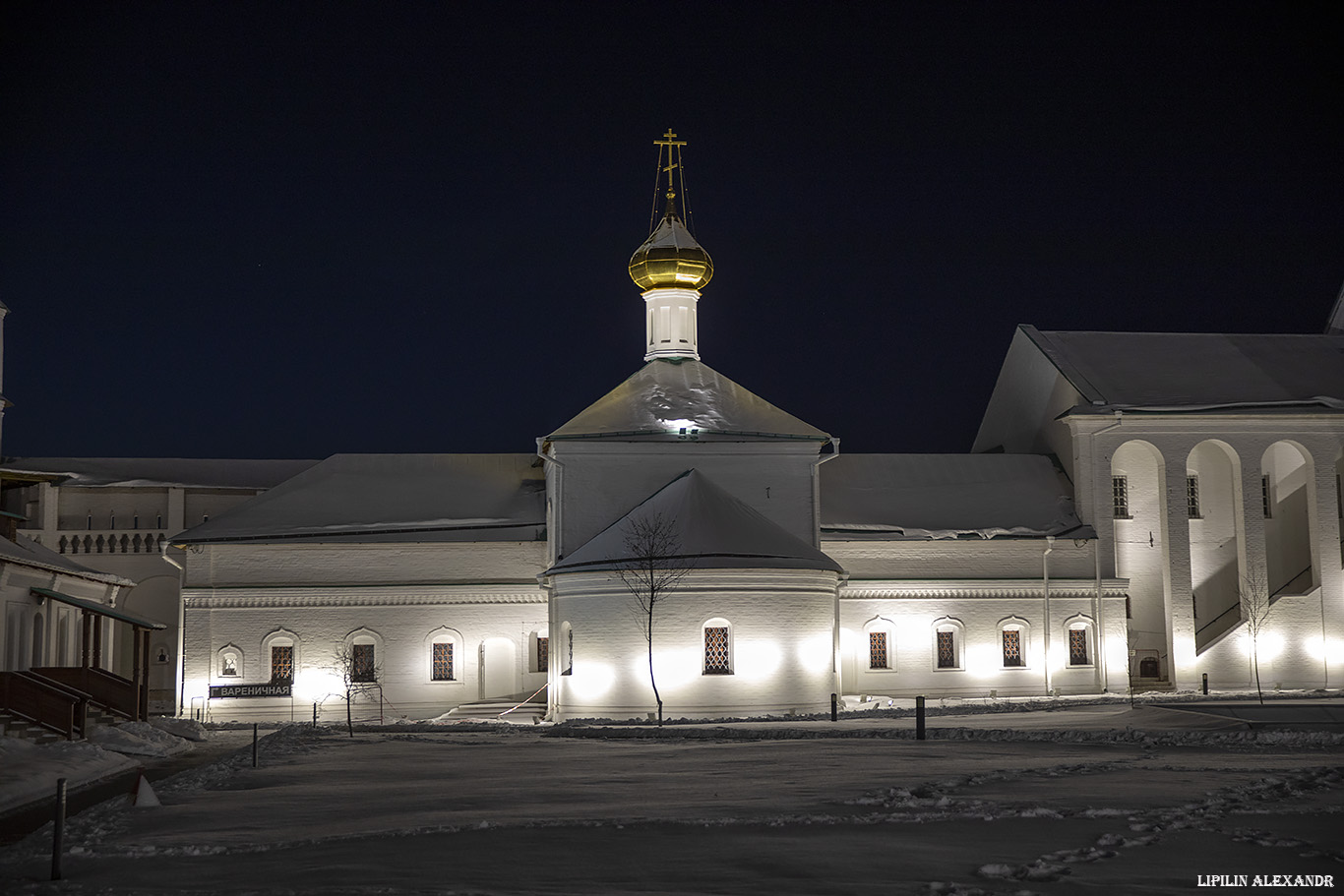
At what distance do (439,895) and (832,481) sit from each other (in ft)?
117

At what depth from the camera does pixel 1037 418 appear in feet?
158

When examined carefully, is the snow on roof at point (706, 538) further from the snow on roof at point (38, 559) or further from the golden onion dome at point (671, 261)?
the snow on roof at point (38, 559)

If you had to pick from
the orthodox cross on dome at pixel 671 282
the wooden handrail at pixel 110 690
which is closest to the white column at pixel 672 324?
the orthodox cross on dome at pixel 671 282

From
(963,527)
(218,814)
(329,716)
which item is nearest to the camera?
(218,814)

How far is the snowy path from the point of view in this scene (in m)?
11.6

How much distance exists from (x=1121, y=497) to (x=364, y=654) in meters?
24.4

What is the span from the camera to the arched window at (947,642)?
42.3 m

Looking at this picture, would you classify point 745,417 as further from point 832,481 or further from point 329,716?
point 329,716

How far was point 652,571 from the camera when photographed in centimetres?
3416

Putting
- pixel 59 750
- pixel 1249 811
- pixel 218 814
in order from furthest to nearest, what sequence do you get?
1. pixel 59 750
2. pixel 218 814
3. pixel 1249 811

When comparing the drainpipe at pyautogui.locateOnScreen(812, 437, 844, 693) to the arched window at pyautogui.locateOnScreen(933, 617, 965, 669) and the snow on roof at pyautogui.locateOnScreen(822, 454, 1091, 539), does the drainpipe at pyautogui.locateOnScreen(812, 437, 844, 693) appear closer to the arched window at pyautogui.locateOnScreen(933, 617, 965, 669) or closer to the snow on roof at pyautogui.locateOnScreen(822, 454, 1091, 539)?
the snow on roof at pyautogui.locateOnScreen(822, 454, 1091, 539)

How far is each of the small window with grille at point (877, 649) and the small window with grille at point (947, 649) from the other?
1.68 m

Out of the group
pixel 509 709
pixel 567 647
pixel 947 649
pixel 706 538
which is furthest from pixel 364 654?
pixel 947 649

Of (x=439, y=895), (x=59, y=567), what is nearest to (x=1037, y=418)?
(x=59, y=567)
